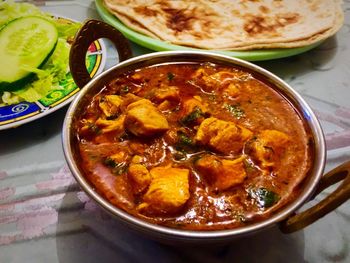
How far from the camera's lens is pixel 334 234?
121 centimetres

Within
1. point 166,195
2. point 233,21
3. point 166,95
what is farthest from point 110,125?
point 233,21

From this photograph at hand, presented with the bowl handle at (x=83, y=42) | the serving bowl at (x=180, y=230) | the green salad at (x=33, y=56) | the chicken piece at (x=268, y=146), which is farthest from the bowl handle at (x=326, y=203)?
the green salad at (x=33, y=56)

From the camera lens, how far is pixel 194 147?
1.09 meters

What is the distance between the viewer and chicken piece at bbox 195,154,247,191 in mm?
977

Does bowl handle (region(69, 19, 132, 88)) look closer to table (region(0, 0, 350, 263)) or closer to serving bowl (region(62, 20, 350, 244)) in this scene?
serving bowl (region(62, 20, 350, 244))

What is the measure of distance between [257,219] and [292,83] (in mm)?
1148

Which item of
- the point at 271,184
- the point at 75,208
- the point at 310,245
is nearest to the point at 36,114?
the point at 75,208

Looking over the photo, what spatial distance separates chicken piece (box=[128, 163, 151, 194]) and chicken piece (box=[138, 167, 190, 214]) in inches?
0.7

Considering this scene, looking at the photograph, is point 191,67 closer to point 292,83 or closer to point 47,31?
point 292,83

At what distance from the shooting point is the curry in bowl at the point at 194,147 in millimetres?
936

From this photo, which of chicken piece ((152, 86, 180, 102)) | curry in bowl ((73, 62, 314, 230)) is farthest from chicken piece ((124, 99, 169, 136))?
chicken piece ((152, 86, 180, 102))

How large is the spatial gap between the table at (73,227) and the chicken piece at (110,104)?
12.9 inches

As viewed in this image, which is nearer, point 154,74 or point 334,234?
point 334,234

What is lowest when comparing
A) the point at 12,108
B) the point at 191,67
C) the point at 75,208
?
the point at 75,208
